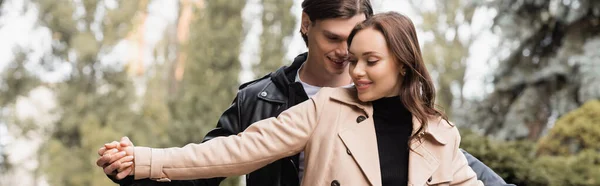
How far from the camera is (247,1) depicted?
15.1 metres

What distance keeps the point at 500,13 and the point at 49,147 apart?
9.63 m

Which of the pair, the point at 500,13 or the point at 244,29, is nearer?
the point at 500,13

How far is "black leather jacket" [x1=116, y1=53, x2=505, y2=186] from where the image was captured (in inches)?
131

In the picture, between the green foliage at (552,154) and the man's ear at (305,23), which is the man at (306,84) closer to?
the man's ear at (305,23)

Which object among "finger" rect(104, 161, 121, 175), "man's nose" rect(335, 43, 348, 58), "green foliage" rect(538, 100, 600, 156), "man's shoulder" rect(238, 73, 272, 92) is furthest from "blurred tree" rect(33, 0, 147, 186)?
"finger" rect(104, 161, 121, 175)

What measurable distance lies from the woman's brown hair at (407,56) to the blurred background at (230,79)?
385 cm

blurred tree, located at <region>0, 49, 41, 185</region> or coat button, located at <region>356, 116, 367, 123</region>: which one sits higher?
blurred tree, located at <region>0, 49, 41, 185</region>

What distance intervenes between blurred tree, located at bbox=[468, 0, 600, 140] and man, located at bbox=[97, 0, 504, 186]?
700 centimetres

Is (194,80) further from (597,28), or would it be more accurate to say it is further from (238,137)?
(238,137)

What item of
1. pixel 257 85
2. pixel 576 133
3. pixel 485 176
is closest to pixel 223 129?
pixel 257 85

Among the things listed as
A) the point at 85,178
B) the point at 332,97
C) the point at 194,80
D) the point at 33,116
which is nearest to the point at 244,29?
the point at 194,80

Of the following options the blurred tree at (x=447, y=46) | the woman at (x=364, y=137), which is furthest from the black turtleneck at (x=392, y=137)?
the blurred tree at (x=447, y=46)

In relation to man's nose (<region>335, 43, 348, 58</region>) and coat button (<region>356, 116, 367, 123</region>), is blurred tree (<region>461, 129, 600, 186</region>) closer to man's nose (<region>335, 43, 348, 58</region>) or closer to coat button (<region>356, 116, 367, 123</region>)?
man's nose (<region>335, 43, 348, 58</region>)

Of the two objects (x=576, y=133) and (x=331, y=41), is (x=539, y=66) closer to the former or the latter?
(x=576, y=133)
